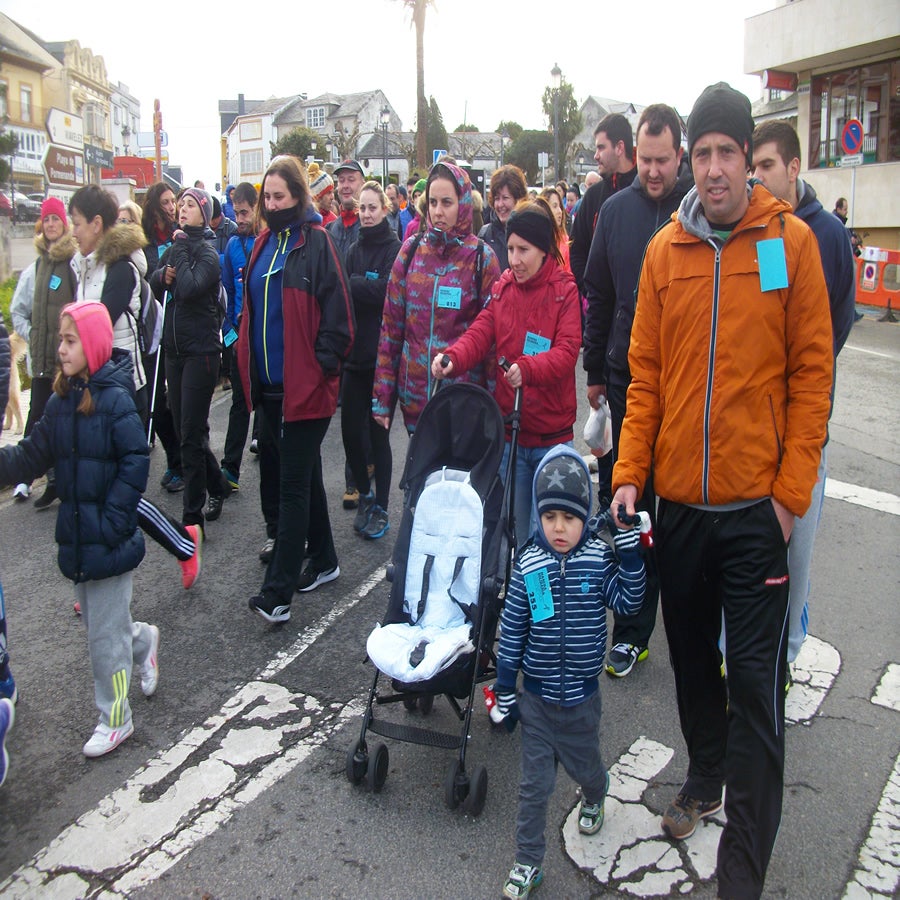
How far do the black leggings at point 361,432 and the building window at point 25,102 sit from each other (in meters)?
57.0

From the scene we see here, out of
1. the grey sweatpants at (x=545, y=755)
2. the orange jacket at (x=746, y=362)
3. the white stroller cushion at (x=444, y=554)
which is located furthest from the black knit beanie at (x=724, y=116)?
the grey sweatpants at (x=545, y=755)

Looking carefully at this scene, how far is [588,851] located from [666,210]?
273 centimetres

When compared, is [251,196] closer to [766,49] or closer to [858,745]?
[858,745]

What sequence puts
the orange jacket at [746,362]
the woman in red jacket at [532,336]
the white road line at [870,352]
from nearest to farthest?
the orange jacket at [746,362] < the woman in red jacket at [532,336] < the white road line at [870,352]

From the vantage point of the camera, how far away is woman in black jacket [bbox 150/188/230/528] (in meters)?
5.79

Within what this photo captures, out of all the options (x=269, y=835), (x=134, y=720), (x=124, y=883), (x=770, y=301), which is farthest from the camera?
(x=134, y=720)

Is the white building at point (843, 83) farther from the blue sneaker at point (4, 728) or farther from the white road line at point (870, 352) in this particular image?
the blue sneaker at point (4, 728)

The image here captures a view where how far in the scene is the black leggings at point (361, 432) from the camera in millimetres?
5926

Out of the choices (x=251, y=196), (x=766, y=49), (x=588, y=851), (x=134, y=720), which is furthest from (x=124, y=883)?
(x=766, y=49)

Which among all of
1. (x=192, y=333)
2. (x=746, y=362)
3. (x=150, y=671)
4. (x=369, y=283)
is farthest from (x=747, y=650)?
(x=192, y=333)

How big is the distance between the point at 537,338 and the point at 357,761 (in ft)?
6.77

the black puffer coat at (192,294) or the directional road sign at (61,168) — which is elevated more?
the directional road sign at (61,168)

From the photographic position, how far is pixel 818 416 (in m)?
2.51

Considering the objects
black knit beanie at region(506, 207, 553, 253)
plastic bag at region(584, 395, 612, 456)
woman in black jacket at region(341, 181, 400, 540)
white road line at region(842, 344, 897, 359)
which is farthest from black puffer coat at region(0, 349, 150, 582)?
white road line at region(842, 344, 897, 359)
